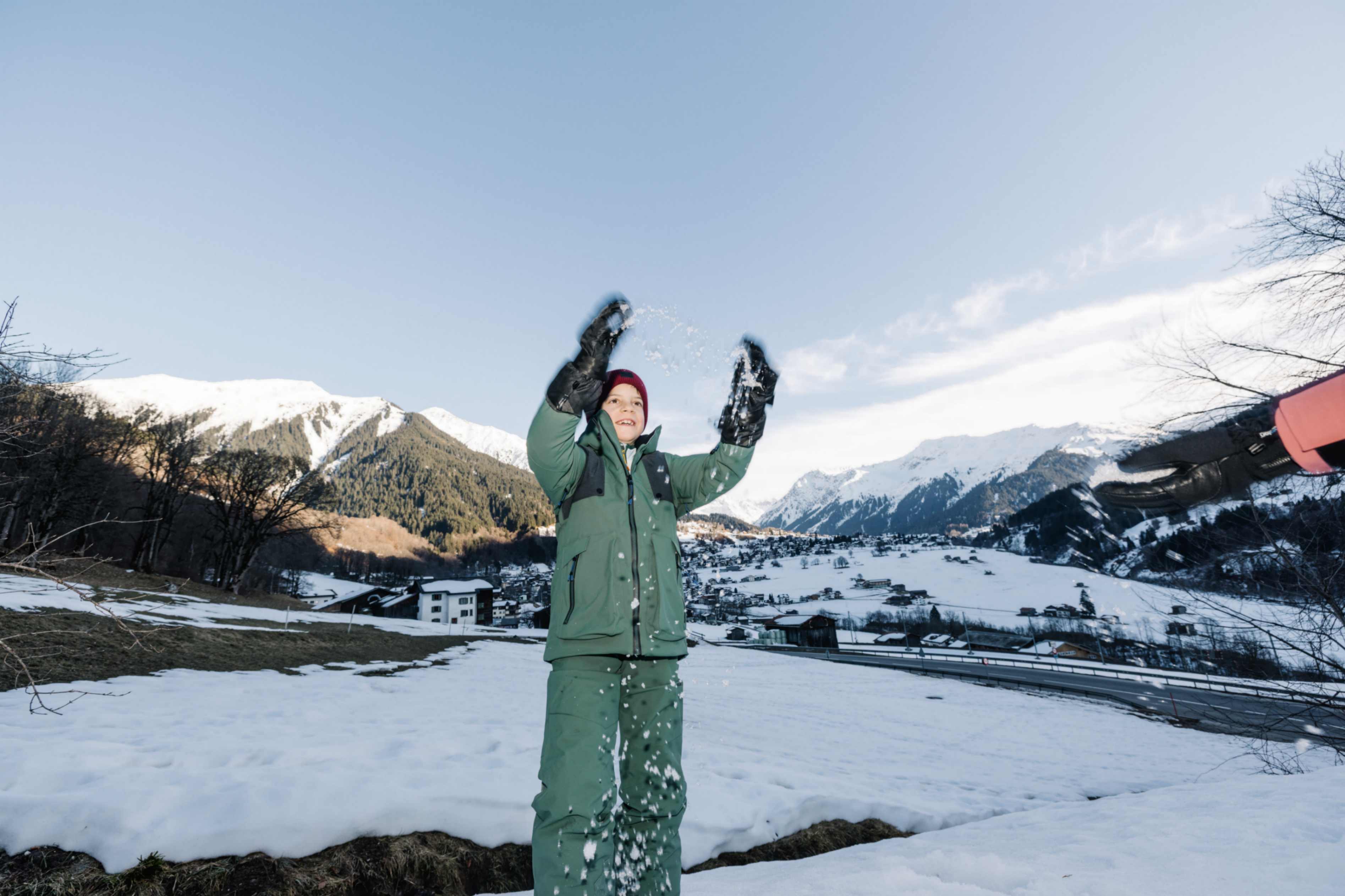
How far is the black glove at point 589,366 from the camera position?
9.09 feet

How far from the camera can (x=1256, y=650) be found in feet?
25.9

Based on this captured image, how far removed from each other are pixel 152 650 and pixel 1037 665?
2453 inches

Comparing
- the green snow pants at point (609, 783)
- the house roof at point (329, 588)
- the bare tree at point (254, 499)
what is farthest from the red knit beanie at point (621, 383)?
the house roof at point (329, 588)

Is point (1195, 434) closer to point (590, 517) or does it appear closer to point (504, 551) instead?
point (590, 517)

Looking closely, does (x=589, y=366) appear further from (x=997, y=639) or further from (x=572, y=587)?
(x=997, y=639)

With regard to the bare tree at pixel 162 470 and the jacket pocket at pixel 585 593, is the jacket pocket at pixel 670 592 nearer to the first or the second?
the jacket pocket at pixel 585 593

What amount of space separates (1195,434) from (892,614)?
116922 millimetres

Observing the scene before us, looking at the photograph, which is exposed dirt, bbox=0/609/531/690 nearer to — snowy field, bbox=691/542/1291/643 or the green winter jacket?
the green winter jacket

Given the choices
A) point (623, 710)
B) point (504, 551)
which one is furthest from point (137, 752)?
point (504, 551)

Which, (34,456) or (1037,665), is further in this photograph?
(1037,665)

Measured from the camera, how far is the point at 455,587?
76.0 m

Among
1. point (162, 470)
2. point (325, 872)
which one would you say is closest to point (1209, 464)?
point (325, 872)

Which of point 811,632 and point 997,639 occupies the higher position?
point 811,632

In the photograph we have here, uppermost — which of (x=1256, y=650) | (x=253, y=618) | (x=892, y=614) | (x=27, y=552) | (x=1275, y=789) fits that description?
(x=27, y=552)
